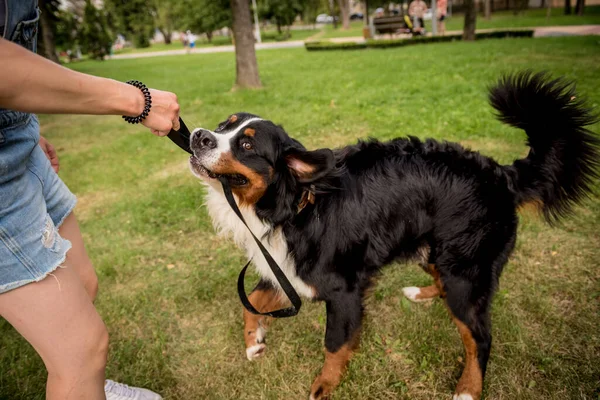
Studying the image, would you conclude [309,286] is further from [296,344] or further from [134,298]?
[134,298]

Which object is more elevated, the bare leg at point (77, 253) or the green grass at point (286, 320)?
the bare leg at point (77, 253)

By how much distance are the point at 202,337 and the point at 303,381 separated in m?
0.92

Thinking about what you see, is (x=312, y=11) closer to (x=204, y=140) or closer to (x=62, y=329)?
(x=204, y=140)

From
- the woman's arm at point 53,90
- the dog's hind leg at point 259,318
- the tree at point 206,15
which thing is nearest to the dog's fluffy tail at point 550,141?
the dog's hind leg at point 259,318

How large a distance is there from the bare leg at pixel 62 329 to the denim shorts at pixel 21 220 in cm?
6

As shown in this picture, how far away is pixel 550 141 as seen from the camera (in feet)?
8.21

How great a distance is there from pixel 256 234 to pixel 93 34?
41.5m

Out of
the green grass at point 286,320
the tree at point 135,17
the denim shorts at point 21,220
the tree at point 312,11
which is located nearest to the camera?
the denim shorts at point 21,220

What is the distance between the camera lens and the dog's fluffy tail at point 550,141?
2420 mm

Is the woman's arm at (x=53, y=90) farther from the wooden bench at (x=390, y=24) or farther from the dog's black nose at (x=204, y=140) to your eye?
the wooden bench at (x=390, y=24)

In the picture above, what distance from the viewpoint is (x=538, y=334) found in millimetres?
2893

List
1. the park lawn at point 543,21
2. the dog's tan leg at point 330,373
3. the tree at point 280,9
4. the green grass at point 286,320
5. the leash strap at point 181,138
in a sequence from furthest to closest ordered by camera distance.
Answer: the tree at point 280,9
the park lawn at point 543,21
the green grass at point 286,320
the dog's tan leg at point 330,373
the leash strap at point 181,138

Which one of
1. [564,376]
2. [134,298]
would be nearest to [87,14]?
[134,298]

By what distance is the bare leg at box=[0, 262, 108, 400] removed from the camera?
139 centimetres
